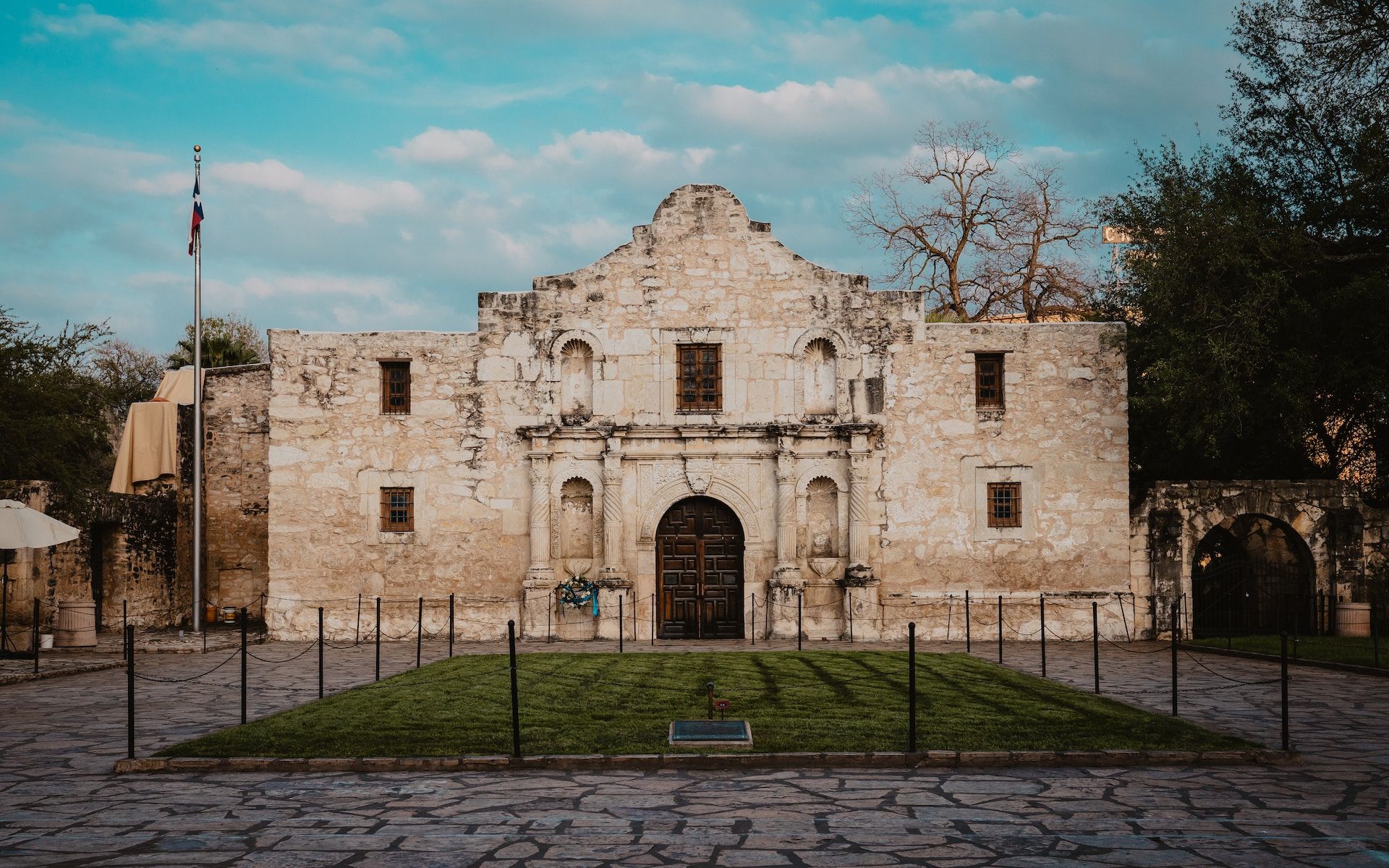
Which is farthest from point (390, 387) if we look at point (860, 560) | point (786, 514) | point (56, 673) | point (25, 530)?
point (860, 560)

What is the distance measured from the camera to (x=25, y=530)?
693 inches

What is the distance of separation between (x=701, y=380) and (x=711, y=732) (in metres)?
12.5

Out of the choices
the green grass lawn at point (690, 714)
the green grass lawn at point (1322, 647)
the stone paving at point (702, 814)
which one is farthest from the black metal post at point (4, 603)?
the green grass lawn at point (1322, 647)

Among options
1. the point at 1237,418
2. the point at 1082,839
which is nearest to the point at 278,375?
the point at 1237,418

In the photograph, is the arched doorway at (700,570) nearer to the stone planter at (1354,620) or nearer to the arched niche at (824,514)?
the arched niche at (824,514)

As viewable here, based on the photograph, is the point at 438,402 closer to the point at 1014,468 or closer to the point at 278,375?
the point at 278,375

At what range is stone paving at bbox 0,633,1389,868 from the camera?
7383mm

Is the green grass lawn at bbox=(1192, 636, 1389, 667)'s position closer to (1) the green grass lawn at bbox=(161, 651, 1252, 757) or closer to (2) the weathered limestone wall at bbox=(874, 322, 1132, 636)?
(2) the weathered limestone wall at bbox=(874, 322, 1132, 636)

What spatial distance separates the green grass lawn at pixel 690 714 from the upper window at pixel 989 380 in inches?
279

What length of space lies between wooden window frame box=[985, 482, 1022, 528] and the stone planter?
577 centimetres

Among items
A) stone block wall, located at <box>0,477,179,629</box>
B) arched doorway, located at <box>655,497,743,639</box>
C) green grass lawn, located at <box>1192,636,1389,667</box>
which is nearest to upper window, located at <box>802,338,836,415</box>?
arched doorway, located at <box>655,497,743,639</box>

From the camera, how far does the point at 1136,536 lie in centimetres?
2275

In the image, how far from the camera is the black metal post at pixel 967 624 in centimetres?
1985

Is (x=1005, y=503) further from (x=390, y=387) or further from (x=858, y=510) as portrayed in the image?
(x=390, y=387)
